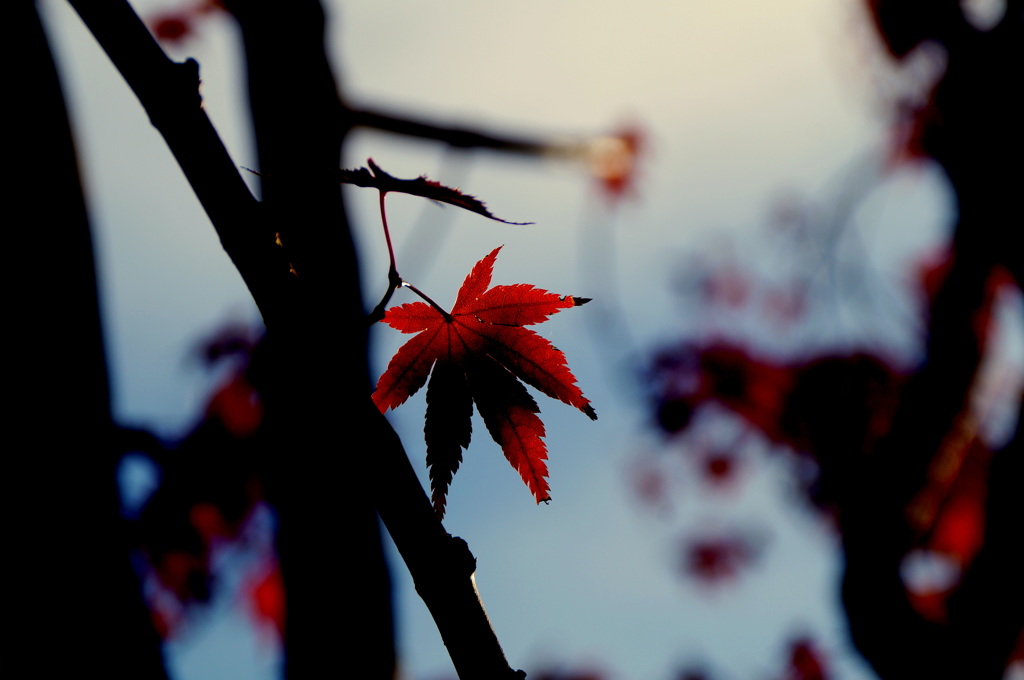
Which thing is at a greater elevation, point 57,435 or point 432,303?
point 57,435

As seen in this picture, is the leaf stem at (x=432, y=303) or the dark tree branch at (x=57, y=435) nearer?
the leaf stem at (x=432, y=303)

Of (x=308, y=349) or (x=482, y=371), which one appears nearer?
(x=308, y=349)

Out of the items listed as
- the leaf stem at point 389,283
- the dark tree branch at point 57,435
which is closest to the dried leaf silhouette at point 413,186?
the leaf stem at point 389,283

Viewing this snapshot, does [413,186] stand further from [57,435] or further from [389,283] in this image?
[57,435]

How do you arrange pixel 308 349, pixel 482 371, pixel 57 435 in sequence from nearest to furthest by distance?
pixel 308 349 < pixel 482 371 < pixel 57 435

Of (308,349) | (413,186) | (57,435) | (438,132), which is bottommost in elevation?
(308,349)

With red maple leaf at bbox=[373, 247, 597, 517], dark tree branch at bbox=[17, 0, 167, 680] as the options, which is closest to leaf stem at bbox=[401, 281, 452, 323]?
red maple leaf at bbox=[373, 247, 597, 517]

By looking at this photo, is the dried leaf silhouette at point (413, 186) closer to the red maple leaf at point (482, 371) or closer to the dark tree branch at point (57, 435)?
the red maple leaf at point (482, 371)

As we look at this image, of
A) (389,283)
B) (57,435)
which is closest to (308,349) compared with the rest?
(389,283)
